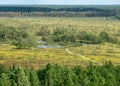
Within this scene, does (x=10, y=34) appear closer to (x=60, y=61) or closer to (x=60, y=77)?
(x=60, y=61)

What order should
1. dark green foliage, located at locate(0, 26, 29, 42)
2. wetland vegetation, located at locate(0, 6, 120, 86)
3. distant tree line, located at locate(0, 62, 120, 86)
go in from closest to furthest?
distant tree line, located at locate(0, 62, 120, 86)
wetland vegetation, located at locate(0, 6, 120, 86)
dark green foliage, located at locate(0, 26, 29, 42)

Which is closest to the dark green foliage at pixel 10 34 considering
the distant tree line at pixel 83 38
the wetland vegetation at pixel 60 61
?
the wetland vegetation at pixel 60 61

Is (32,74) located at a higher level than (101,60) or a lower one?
higher

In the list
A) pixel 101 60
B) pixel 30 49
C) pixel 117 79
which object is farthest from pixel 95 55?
pixel 117 79

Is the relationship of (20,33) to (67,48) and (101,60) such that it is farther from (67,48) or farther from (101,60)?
(101,60)

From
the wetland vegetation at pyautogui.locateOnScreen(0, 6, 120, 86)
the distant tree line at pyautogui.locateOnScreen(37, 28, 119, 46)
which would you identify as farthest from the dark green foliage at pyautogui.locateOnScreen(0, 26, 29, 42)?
the distant tree line at pyautogui.locateOnScreen(37, 28, 119, 46)

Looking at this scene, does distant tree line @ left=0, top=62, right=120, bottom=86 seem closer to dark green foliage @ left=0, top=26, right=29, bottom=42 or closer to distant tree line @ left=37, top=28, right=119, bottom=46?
distant tree line @ left=37, top=28, right=119, bottom=46

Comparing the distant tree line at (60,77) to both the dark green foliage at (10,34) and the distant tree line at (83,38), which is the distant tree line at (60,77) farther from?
the dark green foliage at (10,34)

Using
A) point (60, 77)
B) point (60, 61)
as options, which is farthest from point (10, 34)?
point (60, 77)

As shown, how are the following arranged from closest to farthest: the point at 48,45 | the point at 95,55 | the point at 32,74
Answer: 1. the point at 32,74
2. the point at 95,55
3. the point at 48,45
